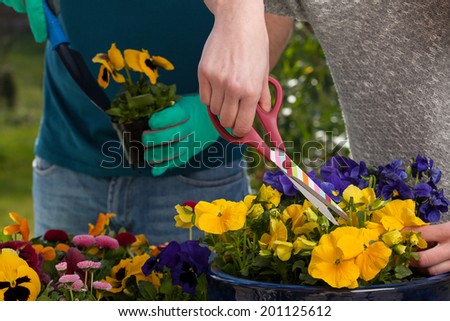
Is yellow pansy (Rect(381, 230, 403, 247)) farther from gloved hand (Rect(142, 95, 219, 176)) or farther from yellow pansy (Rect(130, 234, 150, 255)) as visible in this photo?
gloved hand (Rect(142, 95, 219, 176))

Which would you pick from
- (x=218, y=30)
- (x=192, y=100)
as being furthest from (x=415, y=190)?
(x=192, y=100)

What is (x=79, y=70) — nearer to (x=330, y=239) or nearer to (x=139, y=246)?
(x=139, y=246)

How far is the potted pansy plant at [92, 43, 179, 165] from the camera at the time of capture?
4.55 ft

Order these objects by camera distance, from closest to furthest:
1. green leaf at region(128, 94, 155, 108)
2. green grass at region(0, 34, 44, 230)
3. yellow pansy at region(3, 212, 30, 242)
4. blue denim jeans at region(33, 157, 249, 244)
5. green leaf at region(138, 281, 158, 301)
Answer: green leaf at region(138, 281, 158, 301), yellow pansy at region(3, 212, 30, 242), green leaf at region(128, 94, 155, 108), blue denim jeans at region(33, 157, 249, 244), green grass at region(0, 34, 44, 230)

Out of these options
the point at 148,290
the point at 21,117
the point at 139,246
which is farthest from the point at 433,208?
the point at 21,117

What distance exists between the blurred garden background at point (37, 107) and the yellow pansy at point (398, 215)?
160cm

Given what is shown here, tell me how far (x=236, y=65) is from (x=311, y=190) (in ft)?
0.60

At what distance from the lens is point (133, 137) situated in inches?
56.6

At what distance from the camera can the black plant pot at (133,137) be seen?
4.66 feet

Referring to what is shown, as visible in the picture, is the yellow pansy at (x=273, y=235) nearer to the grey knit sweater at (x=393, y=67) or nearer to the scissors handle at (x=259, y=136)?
the scissors handle at (x=259, y=136)

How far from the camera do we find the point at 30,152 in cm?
719

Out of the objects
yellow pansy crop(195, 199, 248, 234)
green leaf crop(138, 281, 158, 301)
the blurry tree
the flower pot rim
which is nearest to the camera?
the flower pot rim

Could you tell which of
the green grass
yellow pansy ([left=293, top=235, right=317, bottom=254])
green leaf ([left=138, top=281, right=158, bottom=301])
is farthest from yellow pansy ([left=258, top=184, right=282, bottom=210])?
the green grass

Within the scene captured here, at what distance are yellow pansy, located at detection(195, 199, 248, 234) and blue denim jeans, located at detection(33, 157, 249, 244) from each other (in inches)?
29.2
